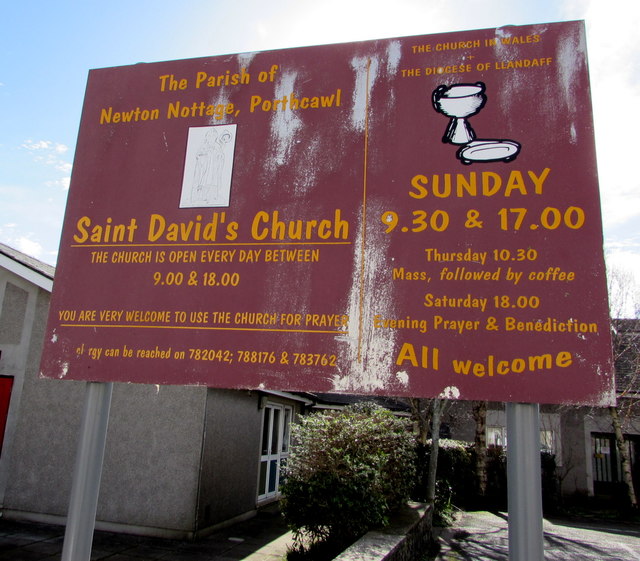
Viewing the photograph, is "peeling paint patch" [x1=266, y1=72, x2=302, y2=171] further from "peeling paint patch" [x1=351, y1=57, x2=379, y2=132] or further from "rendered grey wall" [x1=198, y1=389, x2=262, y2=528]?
"rendered grey wall" [x1=198, y1=389, x2=262, y2=528]

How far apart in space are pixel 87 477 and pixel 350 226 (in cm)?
212

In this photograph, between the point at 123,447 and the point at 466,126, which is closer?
the point at 466,126

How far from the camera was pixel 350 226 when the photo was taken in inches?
114

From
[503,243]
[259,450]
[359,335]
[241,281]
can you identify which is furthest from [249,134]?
[259,450]

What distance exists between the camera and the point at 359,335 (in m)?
2.73

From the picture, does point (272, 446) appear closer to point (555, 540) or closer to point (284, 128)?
point (555, 540)

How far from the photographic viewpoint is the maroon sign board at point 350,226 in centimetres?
256

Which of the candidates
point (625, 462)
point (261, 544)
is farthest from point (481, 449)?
point (261, 544)

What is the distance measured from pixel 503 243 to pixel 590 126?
2.53 ft

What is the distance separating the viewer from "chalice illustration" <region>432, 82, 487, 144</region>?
2.85 m

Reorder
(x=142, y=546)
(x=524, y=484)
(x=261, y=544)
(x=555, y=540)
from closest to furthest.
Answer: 1. (x=524, y=484)
2. (x=142, y=546)
3. (x=261, y=544)
4. (x=555, y=540)

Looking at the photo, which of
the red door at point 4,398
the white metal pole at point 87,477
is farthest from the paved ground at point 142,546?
the white metal pole at point 87,477

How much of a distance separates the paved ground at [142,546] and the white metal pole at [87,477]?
19.3 feet

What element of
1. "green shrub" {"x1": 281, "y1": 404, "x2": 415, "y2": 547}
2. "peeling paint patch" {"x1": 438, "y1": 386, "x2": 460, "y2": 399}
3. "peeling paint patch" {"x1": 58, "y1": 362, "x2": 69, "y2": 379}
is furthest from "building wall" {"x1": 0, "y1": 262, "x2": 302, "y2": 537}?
"peeling paint patch" {"x1": 438, "y1": 386, "x2": 460, "y2": 399}
